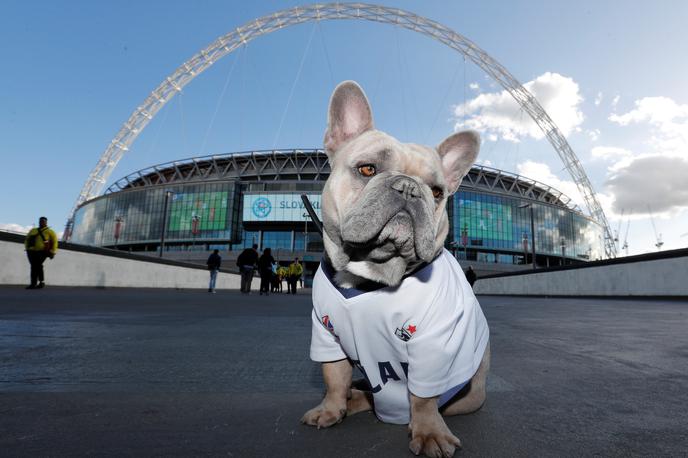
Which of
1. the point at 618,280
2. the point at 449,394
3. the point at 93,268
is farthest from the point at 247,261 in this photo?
the point at 449,394

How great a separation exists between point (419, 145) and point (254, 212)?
74812mm

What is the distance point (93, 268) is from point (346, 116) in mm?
17310

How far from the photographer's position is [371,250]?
1952 millimetres

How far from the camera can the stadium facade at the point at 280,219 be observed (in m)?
74.8

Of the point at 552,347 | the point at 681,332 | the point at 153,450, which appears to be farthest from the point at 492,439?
the point at 681,332

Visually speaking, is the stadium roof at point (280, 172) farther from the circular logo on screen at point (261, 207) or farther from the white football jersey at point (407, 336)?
the white football jersey at point (407, 336)

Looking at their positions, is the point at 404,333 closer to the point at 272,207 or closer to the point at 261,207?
the point at 272,207

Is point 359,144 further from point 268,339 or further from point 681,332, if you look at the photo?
point 681,332

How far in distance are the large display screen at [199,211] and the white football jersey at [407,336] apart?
7730 centimetres

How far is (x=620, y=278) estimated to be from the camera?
55.3 feet

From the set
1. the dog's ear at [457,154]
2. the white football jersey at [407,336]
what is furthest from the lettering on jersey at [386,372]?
the dog's ear at [457,154]

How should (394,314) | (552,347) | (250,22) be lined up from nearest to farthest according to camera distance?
1. (394,314)
2. (552,347)
3. (250,22)

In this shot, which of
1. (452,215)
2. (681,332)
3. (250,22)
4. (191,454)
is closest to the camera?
(191,454)

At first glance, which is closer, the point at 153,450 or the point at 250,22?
the point at 153,450
